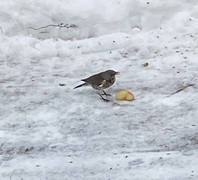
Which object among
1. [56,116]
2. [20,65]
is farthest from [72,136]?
[20,65]

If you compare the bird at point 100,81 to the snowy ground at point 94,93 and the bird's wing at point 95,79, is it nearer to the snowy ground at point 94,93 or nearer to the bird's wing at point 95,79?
the bird's wing at point 95,79

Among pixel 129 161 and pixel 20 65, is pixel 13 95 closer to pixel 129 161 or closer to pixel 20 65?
pixel 20 65

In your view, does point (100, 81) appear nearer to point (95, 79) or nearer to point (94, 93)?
point (95, 79)

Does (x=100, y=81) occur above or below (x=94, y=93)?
above

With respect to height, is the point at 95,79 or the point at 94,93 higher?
the point at 95,79

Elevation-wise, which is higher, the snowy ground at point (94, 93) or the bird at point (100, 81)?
the bird at point (100, 81)

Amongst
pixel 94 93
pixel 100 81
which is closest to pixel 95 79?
pixel 100 81

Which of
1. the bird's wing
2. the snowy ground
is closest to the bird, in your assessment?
the bird's wing

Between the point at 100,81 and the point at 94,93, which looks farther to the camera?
the point at 94,93

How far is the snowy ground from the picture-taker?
16.5ft

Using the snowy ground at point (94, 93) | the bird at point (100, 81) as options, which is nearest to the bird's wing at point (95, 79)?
the bird at point (100, 81)

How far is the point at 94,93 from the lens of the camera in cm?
622

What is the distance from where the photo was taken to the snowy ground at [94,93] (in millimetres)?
5039

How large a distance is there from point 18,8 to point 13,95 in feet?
6.25
